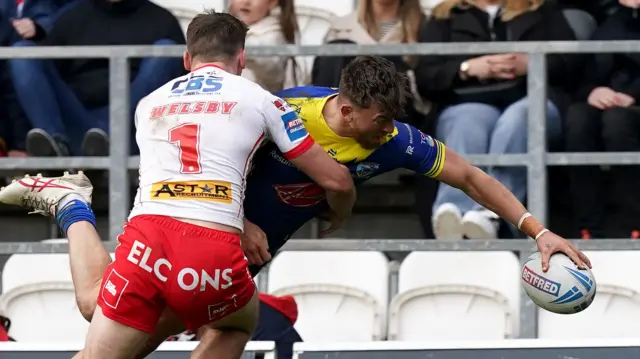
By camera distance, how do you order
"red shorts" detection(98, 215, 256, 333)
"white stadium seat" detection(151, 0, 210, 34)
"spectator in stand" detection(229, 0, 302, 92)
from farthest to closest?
"white stadium seat" detection(151, 0, 210, 34), "spectator in stand" detection(229, 0, 302, 92), "red shorts" detection(98, 215, 256, 333)

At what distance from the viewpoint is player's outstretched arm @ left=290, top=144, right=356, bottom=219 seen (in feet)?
21.2

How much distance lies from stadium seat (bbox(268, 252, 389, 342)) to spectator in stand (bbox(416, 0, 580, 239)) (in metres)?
0.54

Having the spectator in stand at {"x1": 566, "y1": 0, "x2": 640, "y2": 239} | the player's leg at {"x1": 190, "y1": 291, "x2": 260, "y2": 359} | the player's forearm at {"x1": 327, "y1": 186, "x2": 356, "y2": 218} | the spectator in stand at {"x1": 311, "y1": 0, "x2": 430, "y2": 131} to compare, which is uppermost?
the spectator in stand at {"x1": 311, "y1": 0, "x2": 430, "y2": 131}

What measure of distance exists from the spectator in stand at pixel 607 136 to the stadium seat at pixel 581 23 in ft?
1.35

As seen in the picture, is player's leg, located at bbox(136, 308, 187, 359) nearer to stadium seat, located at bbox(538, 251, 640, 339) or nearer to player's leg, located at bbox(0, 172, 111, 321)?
player's leg, located at bbox(0, 172, 111, 321)

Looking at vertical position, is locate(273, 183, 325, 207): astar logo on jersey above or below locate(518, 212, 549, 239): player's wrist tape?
above

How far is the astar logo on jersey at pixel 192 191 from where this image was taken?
630 centimetres

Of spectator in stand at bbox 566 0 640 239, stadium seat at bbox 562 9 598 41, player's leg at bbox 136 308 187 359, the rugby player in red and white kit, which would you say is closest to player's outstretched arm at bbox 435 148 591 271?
the rugby player in red and white kit

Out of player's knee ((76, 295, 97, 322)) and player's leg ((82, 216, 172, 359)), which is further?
player's knee ((76, 295, 97, 322))

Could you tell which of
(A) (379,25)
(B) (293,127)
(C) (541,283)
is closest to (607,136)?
(A) (379,25)

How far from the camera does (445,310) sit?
29.1 ft

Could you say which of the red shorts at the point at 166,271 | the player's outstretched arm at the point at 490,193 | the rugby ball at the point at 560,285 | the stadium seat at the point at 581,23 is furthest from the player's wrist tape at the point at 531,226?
the stadium seat at the point at 581,23

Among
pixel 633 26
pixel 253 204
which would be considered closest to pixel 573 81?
pixel 633 26

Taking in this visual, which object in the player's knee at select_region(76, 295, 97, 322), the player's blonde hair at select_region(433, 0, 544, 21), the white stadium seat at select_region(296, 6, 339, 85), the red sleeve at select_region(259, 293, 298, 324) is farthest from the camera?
the white stadium seat at select_region(296, 6, 339, 85)
